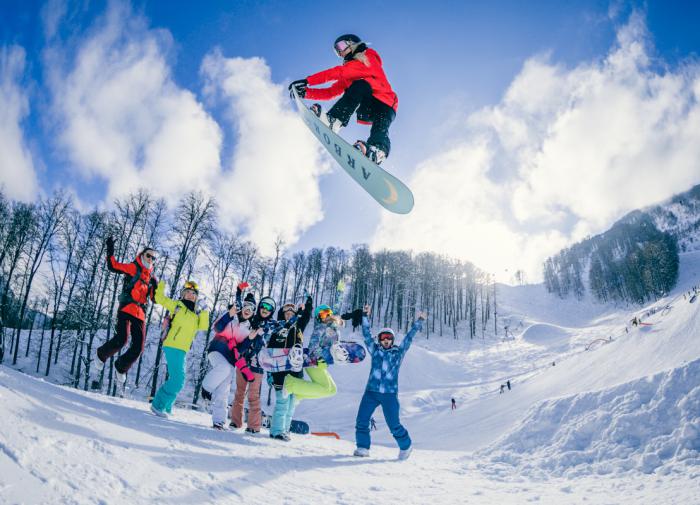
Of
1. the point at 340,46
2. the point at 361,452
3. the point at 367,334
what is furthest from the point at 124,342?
the point at 340,46

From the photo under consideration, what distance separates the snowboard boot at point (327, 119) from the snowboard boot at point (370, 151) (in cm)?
38

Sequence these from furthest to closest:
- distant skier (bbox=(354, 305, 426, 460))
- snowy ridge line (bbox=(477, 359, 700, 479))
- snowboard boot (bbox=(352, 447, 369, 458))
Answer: distant skier (bbox=(354, 305, 426, 460))
snowboard boot (bbox=(352, 447, 369, 458))
snowy ridge line (bbox=(477, 359, 700, 479))


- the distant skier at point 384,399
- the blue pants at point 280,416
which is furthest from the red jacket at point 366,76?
the blue pants at point 280,416

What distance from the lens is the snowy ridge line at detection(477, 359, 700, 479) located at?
4199 mm

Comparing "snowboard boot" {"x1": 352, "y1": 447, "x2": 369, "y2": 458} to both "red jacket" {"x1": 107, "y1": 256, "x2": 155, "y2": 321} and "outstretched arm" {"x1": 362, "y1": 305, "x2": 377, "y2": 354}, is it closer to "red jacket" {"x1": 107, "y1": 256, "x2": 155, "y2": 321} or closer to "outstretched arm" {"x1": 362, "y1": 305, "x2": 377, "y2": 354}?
"outstretched arm" {"x1": 362, "y1": 305, "x2": 377, "y2": 354}

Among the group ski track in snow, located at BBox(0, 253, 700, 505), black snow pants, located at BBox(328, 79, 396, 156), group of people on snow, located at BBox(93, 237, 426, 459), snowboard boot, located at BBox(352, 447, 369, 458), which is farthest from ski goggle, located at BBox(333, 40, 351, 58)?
snowboard boot, located at BBox(352, 447, 369, 458)

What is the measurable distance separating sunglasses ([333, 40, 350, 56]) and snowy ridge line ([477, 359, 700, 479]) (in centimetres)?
625

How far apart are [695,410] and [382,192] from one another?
5.14 meters

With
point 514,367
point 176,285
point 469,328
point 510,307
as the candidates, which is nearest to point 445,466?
point 176,285

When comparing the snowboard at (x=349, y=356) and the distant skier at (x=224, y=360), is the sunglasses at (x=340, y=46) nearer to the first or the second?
the distant skier at (x=224, y=360)

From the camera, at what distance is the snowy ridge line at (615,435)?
13.8 feet

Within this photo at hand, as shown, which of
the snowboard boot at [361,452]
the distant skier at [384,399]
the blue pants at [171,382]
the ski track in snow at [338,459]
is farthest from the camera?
the distant skier at [384,399]

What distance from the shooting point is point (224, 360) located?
4.98 m

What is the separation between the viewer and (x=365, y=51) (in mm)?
4895
